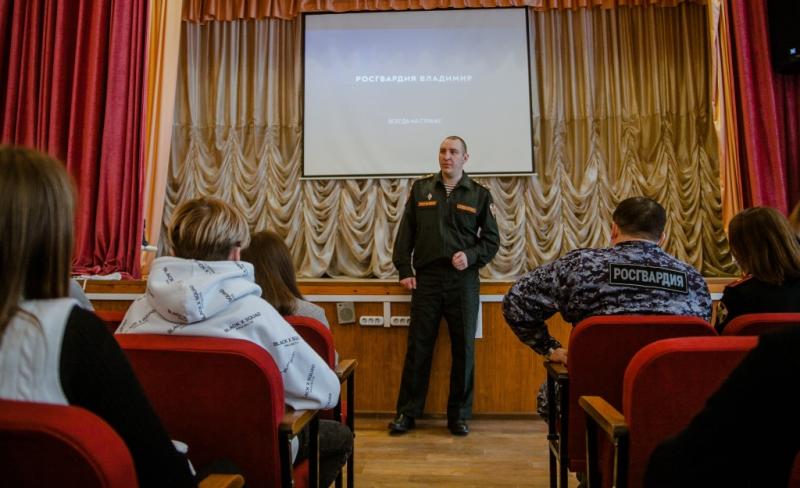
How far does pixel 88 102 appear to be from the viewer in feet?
13.4

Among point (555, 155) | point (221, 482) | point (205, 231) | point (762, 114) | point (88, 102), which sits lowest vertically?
point (221, 482)

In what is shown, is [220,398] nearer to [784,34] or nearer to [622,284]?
[622,284]

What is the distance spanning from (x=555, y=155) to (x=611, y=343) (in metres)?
2.95

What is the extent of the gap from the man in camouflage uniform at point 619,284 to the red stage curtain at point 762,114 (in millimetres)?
2348

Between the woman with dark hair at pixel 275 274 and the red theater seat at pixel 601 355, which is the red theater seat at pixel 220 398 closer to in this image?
the woman with dark hair at pixel 275 274

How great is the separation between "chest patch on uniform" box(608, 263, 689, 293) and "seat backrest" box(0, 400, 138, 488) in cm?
143

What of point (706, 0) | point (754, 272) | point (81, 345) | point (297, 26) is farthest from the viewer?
point (297, 26)

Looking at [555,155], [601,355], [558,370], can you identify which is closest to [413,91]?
[555,155]

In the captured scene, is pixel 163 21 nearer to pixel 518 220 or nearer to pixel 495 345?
pixel 518 220

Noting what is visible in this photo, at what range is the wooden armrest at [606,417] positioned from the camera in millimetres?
1260

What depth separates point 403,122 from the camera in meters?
4.34

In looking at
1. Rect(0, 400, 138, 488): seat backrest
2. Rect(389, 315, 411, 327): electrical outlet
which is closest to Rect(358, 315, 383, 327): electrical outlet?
Rect(389, 315, 411, 327): electrical outlet

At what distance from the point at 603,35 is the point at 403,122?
1571 millimetres

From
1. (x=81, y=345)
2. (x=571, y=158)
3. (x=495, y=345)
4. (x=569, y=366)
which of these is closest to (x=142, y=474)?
(x=81, y=345)
